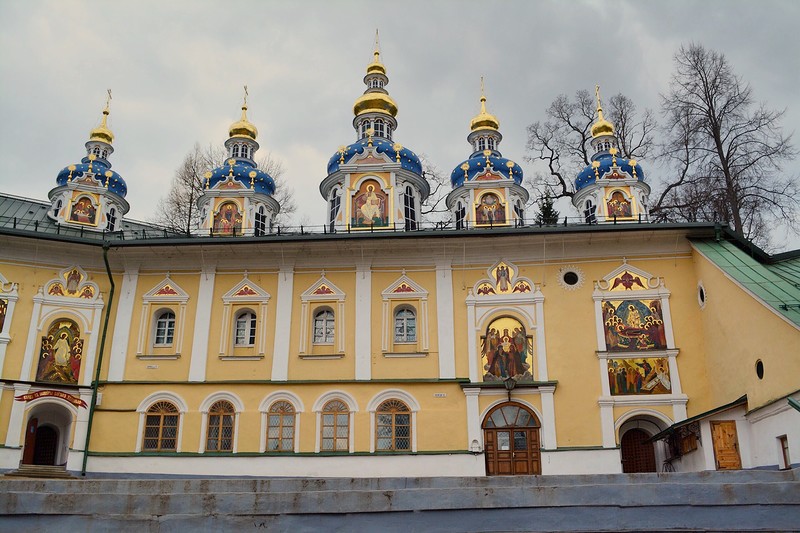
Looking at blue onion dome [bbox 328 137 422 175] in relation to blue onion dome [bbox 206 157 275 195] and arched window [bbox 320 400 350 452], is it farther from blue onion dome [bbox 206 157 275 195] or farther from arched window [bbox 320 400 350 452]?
arched window [bbox 320 400 350 452]

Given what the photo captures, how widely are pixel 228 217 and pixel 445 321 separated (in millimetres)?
→ 11067

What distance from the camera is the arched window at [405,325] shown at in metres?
21.5

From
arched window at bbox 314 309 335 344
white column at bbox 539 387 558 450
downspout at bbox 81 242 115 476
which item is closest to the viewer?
white column at bbox 539 387 558 450

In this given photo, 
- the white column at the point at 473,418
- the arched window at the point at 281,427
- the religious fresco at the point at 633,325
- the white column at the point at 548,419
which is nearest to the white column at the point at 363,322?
the arched window at the point at 281,427

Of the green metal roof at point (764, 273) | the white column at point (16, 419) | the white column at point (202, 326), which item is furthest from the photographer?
the white column at point (202, 326)

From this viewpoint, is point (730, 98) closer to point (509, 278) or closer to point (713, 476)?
Answer: point (509, 278)

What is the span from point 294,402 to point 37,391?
279 inches

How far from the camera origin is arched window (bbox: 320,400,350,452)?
66.8 feet

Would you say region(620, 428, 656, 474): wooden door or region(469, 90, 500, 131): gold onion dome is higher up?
region(469, 90, 500, 131): gold onion dome

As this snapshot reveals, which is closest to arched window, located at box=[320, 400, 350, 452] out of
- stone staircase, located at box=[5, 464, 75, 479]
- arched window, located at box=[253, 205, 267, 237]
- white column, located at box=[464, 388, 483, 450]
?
white column, located at box=[464, 388, 483, 450]

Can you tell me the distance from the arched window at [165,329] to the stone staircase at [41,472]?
165 inches

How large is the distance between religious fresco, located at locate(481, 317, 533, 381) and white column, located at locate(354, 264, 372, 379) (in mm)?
3190

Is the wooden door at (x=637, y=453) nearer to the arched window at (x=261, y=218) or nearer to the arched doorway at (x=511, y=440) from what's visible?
the arched doorway at (x=511, y=440)

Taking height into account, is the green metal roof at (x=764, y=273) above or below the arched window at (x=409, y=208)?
below
